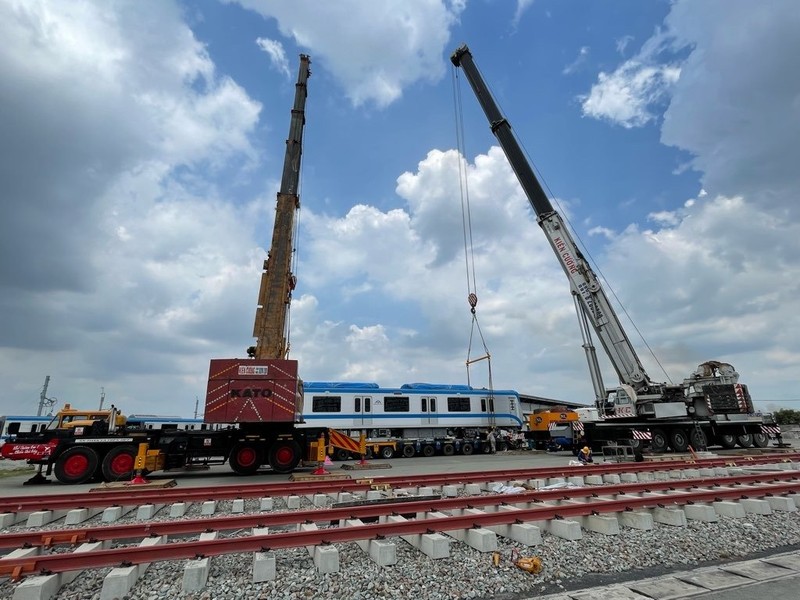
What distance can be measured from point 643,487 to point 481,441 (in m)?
17.5

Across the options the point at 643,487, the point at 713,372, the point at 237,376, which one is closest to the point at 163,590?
the point at 643,487

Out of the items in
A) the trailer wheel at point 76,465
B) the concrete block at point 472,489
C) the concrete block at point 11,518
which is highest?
the trailer wheel at point 76,465

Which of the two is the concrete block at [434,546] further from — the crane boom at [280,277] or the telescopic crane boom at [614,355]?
the telescopic crane boom at [614,355]

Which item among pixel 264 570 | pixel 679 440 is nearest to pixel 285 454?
pixel 264 570

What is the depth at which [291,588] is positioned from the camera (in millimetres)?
4477

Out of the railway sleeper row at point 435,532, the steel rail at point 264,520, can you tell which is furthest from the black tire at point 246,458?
the steel rail at point 264,520

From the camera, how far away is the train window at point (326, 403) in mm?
22922

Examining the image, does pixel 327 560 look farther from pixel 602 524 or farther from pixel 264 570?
pixel 602 524

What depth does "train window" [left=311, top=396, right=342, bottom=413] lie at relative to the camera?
2292 centimetres

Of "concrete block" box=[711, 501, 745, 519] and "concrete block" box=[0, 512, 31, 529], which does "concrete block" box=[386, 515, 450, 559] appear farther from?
"concrete block" box=[0, 512, 31, 529]

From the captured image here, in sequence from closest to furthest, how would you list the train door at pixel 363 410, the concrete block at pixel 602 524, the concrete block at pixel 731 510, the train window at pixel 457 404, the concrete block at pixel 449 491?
the concrete block at pixel 602 524
the concrete block at pixel 731 510
the concrete block at pixel 449 491
the train door at pixel 363 410
the train window at pixel 457 404

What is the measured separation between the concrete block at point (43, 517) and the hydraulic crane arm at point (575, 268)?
63.0 feet

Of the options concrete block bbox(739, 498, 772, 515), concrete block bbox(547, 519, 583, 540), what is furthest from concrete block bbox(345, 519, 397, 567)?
concrete block bbox(739, 498, 772, 515)

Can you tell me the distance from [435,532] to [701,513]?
4471mm
